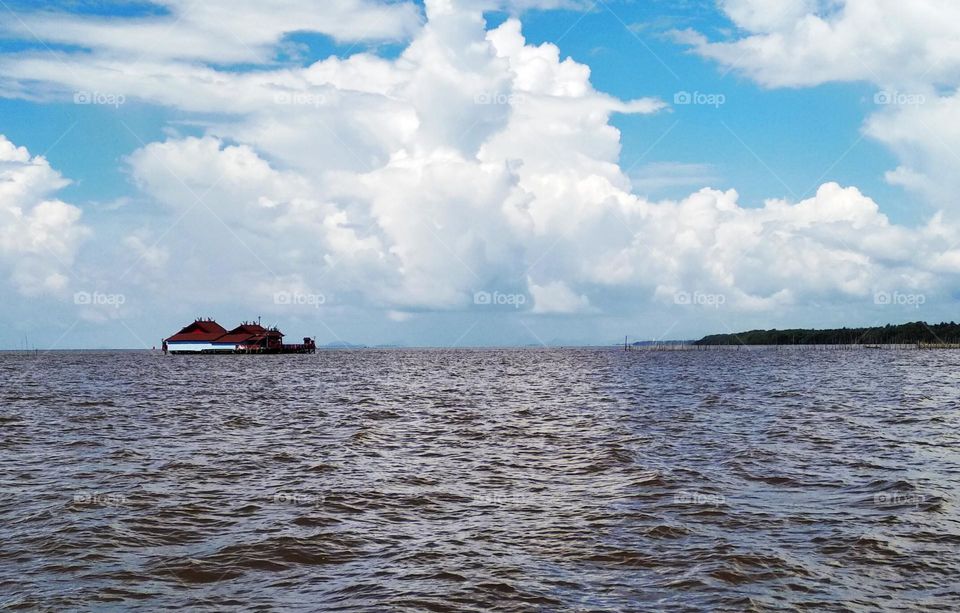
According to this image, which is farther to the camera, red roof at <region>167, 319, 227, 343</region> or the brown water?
red roof at <region>167, 319, 227, 343</region>

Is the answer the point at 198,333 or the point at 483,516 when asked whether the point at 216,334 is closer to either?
the point at 198,333

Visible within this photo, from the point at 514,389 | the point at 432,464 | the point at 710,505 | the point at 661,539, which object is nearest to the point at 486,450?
the point at 432,464

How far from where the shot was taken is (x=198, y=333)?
159m

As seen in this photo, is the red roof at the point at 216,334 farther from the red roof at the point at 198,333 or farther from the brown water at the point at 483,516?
the brown water at the point at 483,516

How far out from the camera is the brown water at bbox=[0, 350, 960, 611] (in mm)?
8602

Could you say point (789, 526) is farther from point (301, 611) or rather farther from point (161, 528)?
point (161, 528)

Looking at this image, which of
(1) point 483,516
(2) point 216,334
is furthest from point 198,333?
(1) point 483,516

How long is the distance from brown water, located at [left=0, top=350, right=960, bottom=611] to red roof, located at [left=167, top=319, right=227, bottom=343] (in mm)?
140850

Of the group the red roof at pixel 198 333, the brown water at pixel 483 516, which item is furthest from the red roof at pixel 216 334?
the brown water at pixel 483 516

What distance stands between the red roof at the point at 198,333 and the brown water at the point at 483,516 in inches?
5545

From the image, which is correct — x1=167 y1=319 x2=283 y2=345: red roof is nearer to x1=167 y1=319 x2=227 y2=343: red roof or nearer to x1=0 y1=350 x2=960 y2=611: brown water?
x1=167 y1=319 x2=227 y2=343: red roof

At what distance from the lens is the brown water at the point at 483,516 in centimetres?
860

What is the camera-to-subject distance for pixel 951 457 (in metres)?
18.1

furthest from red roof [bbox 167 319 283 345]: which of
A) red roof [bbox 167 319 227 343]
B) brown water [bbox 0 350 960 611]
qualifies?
brown water [bbox 0 350 960 611]
